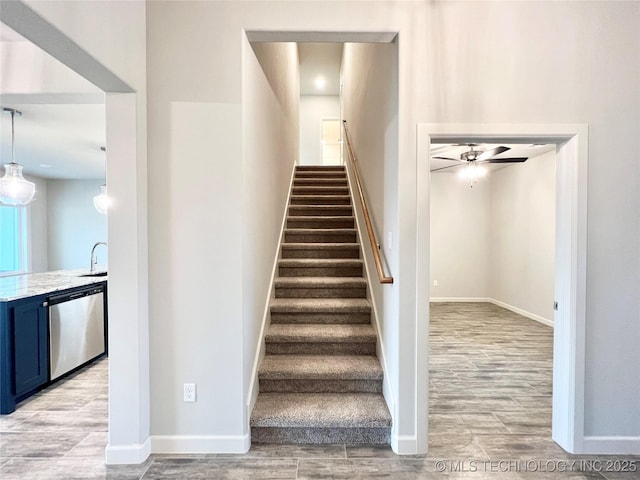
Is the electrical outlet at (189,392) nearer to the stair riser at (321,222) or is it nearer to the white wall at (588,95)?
the white wall at (588,95)

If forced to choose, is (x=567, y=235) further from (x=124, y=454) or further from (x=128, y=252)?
(x=124, y=454)

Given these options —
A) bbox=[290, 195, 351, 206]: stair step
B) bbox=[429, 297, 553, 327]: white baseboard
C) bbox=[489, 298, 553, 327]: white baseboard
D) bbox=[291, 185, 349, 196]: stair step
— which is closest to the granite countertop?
bbox=[290, 195, 351, 206]: stair step

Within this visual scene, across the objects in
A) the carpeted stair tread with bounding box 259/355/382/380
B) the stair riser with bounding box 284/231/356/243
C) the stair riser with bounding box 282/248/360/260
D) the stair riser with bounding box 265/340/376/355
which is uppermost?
the stair riser with bounding box 284/231/356/243

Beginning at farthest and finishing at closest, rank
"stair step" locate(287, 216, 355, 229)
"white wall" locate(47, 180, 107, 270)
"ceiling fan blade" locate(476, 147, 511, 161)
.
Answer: "white wall" locate(47, 180, 107, 270), "ceiling fan blade" locate(476, 147, 511, 161), "stair step" locate(287, 216, 355, 229)

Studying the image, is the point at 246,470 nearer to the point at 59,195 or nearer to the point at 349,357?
the point at 349,357

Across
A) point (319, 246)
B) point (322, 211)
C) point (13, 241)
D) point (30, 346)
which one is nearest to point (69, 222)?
point (13, 241)

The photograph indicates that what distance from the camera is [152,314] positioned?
2.10 metres

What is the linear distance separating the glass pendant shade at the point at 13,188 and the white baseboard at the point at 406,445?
3992 mm

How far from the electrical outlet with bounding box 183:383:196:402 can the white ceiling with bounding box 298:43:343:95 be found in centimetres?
581

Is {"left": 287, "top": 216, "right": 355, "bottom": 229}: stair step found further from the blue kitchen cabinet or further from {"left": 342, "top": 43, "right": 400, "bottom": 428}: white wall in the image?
the blue kitchen cabinet

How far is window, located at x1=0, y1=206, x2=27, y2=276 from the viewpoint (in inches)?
269

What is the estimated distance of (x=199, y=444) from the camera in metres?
2.10

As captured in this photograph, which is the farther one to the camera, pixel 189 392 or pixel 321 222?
pixel 321 222

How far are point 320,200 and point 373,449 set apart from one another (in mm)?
3323
